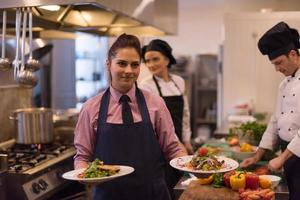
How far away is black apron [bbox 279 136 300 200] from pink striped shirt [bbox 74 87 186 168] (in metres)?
0.52

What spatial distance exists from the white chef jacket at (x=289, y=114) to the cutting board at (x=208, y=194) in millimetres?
395

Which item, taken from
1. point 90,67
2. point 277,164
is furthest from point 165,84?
point 90,67

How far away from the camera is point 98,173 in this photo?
1.46 meters

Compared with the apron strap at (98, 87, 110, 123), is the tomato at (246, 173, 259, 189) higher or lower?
lower

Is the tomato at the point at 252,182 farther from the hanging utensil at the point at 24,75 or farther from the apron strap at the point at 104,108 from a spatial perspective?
the hanging utensil at the point at 24,75

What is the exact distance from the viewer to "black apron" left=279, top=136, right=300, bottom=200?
1.82 m

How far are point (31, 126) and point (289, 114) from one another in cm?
139

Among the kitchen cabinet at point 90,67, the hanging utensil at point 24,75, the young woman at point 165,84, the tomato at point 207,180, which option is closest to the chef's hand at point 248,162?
the tomato at point 207,180

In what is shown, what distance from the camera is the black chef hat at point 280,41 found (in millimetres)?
1887

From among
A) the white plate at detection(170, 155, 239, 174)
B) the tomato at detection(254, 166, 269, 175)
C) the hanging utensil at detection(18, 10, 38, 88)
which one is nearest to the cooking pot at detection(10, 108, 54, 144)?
the hanging utensil at detection(18, 10, 38, 88)

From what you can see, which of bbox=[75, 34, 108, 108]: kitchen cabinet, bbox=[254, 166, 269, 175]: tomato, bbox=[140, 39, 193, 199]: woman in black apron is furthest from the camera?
bbox=[75, 34, 108, 108]: kitchen cabinet

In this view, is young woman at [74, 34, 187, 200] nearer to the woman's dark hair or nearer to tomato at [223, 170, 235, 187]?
the woman's dark hair

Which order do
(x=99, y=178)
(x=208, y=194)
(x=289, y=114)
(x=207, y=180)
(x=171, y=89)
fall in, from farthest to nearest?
1. (x=171, y=89)
2. (x=289, y=114)
3. (x=207, y=180)
4. (x=208, y=194)
5. (x=99, y=178)

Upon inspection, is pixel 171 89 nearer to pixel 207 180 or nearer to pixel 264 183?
pixel 207 180
